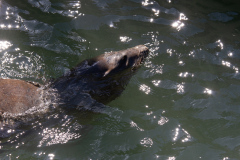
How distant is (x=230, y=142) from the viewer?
4766 millimetres

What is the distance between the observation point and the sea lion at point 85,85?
4398 millimetres

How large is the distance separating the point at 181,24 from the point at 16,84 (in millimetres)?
4194

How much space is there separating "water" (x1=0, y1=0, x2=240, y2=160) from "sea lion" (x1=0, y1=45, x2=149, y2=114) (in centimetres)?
23

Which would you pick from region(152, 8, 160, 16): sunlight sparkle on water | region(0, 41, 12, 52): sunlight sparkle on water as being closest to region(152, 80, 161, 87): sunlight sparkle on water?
region(152, 8, 160, 16): sunlight sparkle on water

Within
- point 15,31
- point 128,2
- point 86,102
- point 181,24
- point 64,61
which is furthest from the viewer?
point 128,2

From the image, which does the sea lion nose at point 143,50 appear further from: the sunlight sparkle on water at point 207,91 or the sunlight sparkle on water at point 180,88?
the sunlight sparkle on water at point 207,91

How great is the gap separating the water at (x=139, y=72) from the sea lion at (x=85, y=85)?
234 mm

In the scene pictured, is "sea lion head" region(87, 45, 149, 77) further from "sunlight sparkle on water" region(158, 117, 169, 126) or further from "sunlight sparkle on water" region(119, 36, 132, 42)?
"sunlight sparkle on water" region(158, 117, 169, 126)

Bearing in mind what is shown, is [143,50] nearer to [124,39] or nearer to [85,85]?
[124,39]

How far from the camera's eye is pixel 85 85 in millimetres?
4848

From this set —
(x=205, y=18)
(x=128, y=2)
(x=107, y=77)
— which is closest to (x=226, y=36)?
(x=205, y=18)

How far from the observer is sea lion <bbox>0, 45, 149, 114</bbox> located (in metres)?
4.40

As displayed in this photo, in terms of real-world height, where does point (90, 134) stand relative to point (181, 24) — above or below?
below

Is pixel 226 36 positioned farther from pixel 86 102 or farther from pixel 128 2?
pixel 86 102
